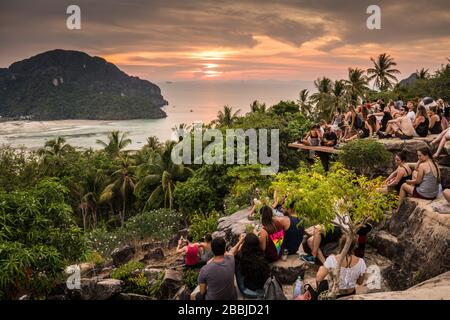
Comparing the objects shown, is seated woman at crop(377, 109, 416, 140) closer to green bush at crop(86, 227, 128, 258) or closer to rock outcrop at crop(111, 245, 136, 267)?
rock outcrop at crop(111, 245, 136, 267)

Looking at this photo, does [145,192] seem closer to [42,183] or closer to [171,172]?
[171,172]

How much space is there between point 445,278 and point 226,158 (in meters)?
10.1

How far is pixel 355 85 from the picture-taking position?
3741cm

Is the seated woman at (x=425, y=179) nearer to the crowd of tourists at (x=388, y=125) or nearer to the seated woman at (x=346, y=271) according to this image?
the crowd of tourists at (x=388, y=125)

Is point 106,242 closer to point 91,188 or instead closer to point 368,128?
point 368,128

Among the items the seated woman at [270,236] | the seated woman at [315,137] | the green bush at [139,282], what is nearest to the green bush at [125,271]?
the green bush at [139,282]

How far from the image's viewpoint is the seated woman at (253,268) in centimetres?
498

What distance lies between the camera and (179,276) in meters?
7.88

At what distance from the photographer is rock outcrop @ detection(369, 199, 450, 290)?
5.92m

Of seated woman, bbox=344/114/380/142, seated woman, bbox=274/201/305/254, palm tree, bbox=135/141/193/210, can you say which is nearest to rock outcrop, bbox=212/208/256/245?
seated woman, bbox=274/201/305/254

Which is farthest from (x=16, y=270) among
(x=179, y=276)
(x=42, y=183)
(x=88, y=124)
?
(x=88, y=124)

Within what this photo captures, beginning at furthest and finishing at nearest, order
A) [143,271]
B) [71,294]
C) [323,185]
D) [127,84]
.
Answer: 1. [127,84]
2. [143,271]
3. [71,294]
4. [323,185]

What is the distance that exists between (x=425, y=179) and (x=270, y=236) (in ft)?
10.6

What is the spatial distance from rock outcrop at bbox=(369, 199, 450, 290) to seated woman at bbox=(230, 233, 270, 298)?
274cm
